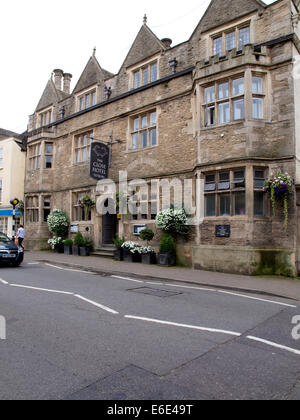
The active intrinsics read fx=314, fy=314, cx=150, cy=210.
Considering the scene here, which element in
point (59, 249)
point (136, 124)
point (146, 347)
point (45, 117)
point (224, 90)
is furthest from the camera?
point (45, 117)

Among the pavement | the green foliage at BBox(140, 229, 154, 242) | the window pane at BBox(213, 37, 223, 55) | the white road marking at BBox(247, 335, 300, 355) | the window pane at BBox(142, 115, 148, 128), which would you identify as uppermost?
the window pane at BBox(213, 37, 223, 55)

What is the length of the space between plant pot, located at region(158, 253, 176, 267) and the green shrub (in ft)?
0.46

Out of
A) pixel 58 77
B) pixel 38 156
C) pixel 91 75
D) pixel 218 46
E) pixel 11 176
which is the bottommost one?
pixel 11 176

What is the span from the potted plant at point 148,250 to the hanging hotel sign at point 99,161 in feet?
13.9

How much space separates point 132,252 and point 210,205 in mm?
4424

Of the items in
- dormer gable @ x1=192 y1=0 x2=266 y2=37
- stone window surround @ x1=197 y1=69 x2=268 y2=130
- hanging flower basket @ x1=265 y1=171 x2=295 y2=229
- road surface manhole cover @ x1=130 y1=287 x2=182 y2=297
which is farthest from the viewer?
dormer gable @ x1=192 y1=0 x2=266 y2=37

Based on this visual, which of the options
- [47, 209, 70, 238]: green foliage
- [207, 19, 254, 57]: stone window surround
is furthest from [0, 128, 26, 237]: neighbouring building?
[207, 19, 254, 57]: stone window surround

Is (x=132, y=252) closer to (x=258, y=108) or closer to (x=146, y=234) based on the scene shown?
(x=146, y=234)

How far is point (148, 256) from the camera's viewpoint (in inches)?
566

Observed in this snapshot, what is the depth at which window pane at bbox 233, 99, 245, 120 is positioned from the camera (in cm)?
1238

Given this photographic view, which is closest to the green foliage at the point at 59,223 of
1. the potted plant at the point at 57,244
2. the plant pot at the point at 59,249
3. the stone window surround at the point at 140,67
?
the potted plant at the point at 57,244

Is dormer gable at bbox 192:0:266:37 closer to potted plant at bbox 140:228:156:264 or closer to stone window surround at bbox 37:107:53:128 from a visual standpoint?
potted plant at bbox 140:228:156:264

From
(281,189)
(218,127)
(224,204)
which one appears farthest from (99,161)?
(281,189)
